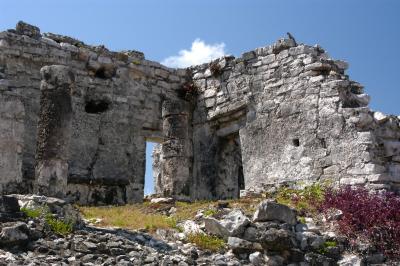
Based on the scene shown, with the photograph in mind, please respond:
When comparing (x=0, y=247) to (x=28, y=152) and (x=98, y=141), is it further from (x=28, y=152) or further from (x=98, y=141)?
(x=98, y=141)

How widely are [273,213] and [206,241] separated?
1.26m

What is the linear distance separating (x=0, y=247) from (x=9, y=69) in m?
7.50

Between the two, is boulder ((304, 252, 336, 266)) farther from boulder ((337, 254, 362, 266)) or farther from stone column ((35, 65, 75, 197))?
stone column ((35, 65, 75, 197))

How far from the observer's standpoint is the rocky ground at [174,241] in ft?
27.3

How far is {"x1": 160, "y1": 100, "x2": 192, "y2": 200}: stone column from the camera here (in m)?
14.3

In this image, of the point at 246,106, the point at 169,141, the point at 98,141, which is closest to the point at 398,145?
the point at 246,106

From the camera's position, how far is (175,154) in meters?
14.6

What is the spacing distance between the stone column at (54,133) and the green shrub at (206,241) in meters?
3.02

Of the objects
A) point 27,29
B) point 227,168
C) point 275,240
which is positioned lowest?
point 275,240

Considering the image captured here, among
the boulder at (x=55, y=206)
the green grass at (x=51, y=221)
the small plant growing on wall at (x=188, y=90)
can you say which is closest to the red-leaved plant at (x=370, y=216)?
the boulder at (x=55, y=206)

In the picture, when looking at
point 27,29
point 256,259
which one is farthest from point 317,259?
point 27,29

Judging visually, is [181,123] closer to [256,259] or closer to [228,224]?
[228,224]

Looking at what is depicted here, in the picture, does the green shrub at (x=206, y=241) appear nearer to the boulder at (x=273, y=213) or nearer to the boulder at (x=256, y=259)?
the boulder at (x=256, y=259)

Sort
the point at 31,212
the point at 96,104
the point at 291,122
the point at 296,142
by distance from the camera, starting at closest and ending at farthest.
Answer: the point at 31,212 → the point at 296,142 → the point at 291,122 → the point at 96,104
